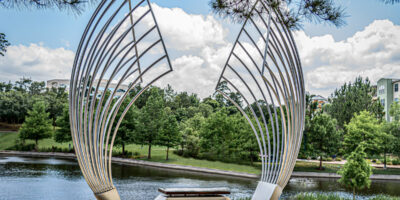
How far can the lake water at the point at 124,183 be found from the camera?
12555 mm

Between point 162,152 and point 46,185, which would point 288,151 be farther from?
point 162,152

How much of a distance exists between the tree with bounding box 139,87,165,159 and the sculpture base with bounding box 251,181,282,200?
688 inches

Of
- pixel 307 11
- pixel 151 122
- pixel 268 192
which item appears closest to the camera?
pixel 268 192

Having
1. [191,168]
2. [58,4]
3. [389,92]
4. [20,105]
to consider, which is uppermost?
[389,92]

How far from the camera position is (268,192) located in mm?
5633

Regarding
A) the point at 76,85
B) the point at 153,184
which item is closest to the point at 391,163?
the point at 153,184

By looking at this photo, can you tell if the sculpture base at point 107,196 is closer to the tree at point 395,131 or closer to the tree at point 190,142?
the tree at point 190,142

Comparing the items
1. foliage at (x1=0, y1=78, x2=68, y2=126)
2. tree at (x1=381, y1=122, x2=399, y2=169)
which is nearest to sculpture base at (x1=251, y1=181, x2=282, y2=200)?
tree at (x1=381, y1=122, x2=399, y2=169)

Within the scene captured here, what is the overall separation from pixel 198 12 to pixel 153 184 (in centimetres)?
2471

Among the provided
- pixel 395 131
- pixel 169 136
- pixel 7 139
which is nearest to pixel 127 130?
pixel 169 136

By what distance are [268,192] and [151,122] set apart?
1859 centimetres

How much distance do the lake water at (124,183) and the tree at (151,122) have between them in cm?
355

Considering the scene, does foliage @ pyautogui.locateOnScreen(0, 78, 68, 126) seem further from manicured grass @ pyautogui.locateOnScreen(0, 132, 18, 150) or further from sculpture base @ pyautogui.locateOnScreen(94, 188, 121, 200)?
sculpture base @ pyautogui.locateOnScreen(94, 188, 121, 200)

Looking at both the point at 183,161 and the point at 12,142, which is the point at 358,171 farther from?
the point at 12,142
